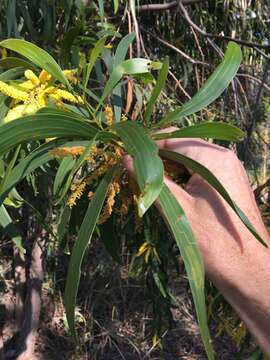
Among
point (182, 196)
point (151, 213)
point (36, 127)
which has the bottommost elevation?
point (151, 213)

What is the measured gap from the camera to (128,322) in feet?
9.78

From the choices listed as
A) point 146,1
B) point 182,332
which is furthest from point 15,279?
point 146,1

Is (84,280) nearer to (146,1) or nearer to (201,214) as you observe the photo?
(146,1)

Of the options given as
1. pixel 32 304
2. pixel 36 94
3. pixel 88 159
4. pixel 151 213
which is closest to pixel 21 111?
pixel 36 94

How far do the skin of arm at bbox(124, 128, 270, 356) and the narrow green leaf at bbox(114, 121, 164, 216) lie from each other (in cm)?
9

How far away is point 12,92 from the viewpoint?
649 millimetres

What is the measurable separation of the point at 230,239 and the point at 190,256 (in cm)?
11

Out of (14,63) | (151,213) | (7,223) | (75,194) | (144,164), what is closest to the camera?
(144,164)

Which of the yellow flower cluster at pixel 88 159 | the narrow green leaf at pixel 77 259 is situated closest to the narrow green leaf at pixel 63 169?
the yellow flower cluster at pixel 88 159

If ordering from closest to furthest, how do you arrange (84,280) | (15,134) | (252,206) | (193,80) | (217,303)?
(15,134), (252,206), (217,303), (193,80), (84,280)

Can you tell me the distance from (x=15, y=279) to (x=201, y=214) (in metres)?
2.13

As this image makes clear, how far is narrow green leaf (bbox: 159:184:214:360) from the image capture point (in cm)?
51

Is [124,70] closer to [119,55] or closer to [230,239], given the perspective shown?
[119,55]

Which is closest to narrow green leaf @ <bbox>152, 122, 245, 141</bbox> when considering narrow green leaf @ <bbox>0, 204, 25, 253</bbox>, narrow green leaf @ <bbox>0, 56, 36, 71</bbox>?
narrow green leaf @ <bbox>0, 56, 36, 71</bbox>
